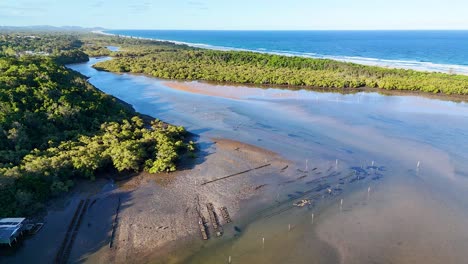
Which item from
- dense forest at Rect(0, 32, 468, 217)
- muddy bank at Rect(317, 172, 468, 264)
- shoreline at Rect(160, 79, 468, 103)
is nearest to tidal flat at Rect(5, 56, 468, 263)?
muddy bank at Rect(317, 172, 468, 264)

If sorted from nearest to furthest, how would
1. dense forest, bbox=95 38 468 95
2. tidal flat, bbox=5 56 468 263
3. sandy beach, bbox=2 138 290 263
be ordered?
sandy beach, bbox=2 138 290 263 → tidal flat, bbox=5 56 468 263 → dense forest, bbox=95 38 468 95

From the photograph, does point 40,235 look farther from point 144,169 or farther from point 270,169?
point 270,169

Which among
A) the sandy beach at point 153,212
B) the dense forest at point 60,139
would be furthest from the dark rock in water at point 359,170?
the dense forest at point 60,139

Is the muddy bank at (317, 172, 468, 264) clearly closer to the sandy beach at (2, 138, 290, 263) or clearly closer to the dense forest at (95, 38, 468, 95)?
the sandy beach at (2, 138, 290, 263)

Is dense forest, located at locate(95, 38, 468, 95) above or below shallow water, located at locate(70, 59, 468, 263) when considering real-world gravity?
above

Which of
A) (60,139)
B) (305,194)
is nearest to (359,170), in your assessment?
(305,194)

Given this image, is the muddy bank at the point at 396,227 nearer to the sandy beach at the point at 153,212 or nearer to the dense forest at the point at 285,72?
the sandy beach at the point at 153,212

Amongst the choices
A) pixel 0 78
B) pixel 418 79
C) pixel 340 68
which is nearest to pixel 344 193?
pixel 0 78
